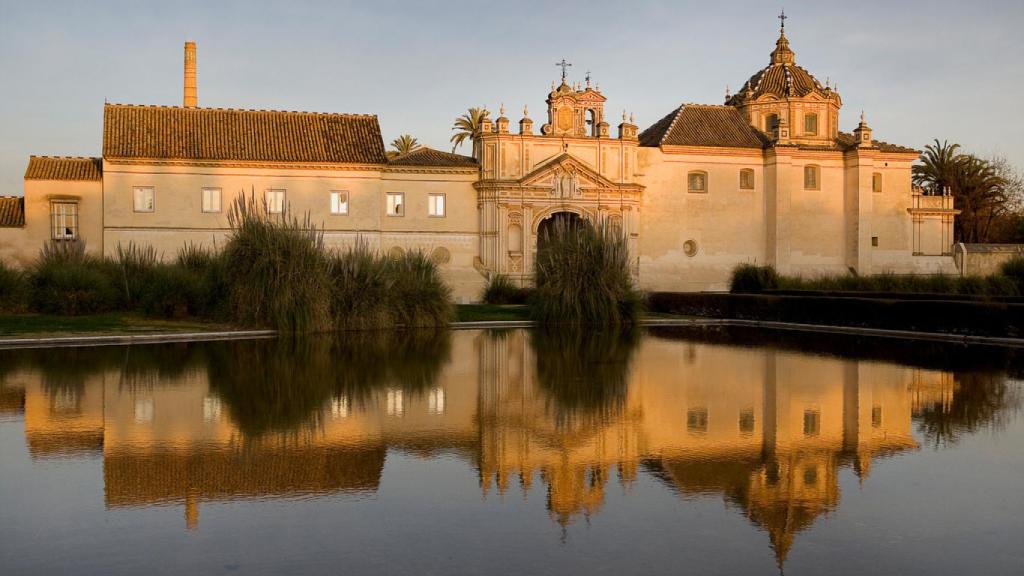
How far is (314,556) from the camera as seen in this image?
5590 millimetres

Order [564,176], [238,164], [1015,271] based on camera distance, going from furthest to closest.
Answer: [564,176], [238,164], [1015,271]

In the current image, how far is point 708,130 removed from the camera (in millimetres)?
43156

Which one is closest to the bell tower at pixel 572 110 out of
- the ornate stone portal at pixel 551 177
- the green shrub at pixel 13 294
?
the ornate stone portal at pixel 551 177

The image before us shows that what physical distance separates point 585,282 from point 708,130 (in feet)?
64.7

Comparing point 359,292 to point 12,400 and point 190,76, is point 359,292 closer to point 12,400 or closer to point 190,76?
point 12,400

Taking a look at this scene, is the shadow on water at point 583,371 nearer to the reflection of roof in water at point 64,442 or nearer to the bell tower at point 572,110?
the reflection of roof in water at point 64,442

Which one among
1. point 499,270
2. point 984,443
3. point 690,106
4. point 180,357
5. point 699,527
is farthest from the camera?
point 690,106

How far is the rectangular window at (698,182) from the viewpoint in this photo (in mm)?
42375

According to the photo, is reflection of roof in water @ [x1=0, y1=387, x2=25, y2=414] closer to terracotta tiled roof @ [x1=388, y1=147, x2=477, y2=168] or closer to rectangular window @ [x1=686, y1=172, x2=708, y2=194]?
terracotta tiled roof @ [x1=388, y1=147, x2=477, y2=168]

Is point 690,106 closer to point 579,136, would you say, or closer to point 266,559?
point 579,136

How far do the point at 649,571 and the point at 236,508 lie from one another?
3.03m

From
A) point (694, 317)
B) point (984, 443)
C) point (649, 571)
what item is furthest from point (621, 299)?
point (649, 571)

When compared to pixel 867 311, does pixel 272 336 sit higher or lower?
lower

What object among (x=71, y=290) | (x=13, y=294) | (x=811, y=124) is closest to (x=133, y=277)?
(x=71, y=290)
